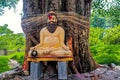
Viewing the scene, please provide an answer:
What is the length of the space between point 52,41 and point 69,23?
25.8 inches

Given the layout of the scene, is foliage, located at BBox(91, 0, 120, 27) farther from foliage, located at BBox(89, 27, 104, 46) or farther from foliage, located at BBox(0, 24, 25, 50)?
foliage, located at BBox(0, 24, 25, 50)

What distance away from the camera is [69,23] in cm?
465

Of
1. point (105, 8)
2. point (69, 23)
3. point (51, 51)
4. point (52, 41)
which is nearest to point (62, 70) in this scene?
point (51, 51)

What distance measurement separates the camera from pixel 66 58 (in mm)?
3988

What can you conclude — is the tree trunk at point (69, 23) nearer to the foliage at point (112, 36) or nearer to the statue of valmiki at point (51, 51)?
the statue of valmiki at point (51, 51)

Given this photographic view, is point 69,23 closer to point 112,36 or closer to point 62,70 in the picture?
point 62,70

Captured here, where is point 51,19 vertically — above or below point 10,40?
above

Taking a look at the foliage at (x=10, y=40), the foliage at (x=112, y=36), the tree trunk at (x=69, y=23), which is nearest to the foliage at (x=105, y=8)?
the tree trunk at (x=69, y=23)

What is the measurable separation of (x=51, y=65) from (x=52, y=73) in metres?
0.14

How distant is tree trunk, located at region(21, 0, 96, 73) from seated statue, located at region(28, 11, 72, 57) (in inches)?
16.7

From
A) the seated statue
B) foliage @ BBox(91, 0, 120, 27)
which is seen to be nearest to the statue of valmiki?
the seated statue

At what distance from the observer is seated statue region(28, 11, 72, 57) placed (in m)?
3.99

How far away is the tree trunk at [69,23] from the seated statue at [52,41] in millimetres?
425

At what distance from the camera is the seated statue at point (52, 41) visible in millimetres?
3990
